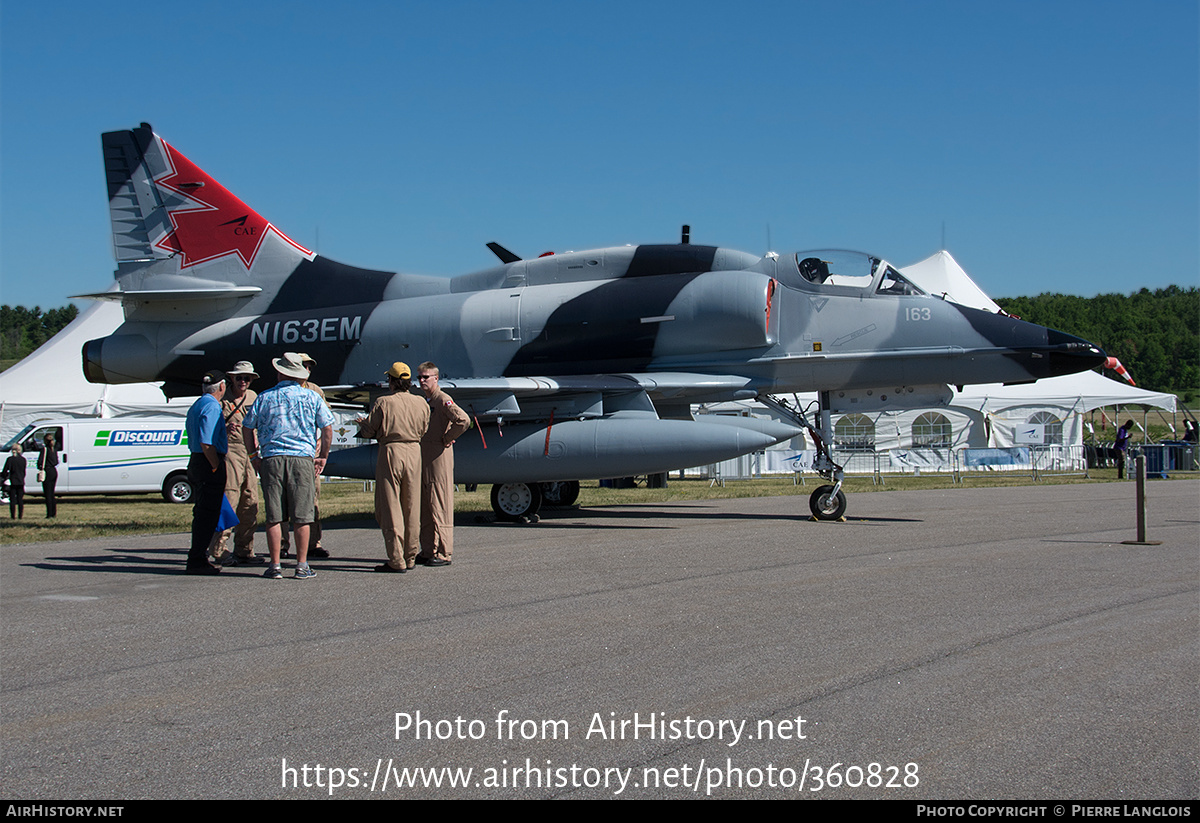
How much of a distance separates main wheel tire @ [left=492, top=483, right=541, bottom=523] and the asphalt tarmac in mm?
4511

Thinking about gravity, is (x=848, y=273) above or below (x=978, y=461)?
above

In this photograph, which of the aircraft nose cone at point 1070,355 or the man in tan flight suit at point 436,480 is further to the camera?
the aircraft nose cone at point 1070,355

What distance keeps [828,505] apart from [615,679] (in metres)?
8.96

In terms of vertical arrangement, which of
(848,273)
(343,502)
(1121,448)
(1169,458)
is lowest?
(343,502)

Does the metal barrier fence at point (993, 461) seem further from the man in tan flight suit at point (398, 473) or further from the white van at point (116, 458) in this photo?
the man in tan flight suit at point (398, 473)

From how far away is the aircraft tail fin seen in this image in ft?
49.5

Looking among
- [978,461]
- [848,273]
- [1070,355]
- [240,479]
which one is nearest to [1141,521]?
[1070,355]

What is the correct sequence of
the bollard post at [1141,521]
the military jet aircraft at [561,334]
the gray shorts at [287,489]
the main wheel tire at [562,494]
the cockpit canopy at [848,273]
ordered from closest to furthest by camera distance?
the gray shorts at [287,489]
the bollard post at [1141,521]
the military jet aircraft at [561,334]
the cockpit canopy at [848,273]
the main wheel tire at [562,494]

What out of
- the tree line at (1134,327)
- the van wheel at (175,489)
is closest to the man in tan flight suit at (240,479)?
the van wheel at (175,489)

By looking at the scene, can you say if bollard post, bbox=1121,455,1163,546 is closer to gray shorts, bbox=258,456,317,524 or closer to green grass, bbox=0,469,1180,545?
green grass, bbox=0,469,1180,545

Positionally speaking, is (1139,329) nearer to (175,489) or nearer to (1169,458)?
(1169,458)

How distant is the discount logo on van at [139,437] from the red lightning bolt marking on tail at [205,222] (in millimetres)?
8616

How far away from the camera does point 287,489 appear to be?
767cm

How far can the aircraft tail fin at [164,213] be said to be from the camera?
15.1 m
